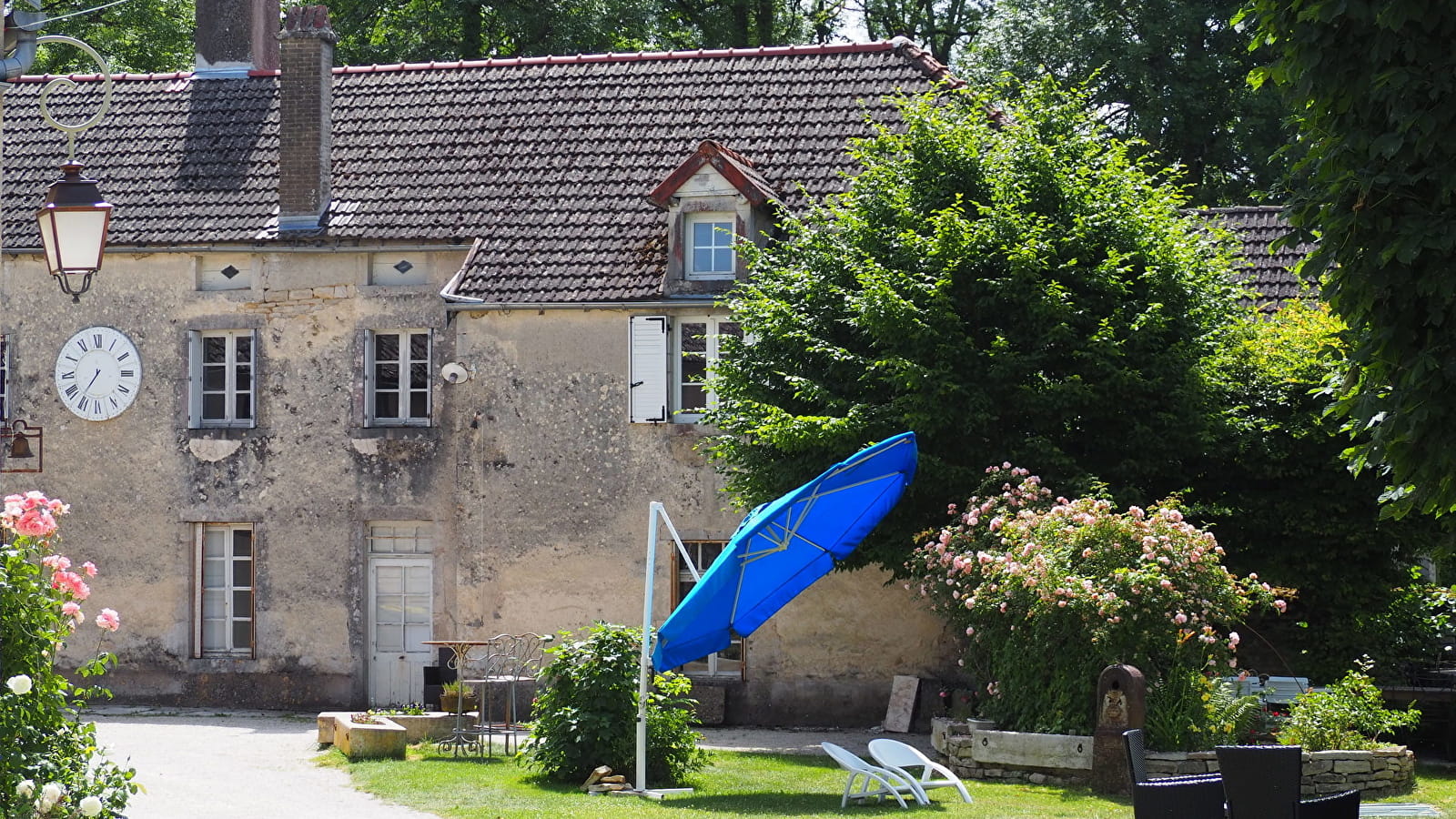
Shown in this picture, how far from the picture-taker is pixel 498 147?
870 inches

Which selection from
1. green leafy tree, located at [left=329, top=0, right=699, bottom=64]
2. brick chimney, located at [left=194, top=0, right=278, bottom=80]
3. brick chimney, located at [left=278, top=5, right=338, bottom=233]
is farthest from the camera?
green leafy tree, located at [left=329, top=0, right=699, bottom=64]

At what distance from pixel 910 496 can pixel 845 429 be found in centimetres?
111

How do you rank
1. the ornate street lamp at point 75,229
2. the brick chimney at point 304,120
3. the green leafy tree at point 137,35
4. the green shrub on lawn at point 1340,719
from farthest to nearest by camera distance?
the green leafy tree at point 137,35 → the brick chimney at point 304,120 → the green shrub on lawn at point 1340,719 → the ornate street lamp at point 75,229

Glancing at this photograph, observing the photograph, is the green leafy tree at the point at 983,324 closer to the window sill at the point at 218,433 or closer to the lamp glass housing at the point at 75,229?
the window sill at the point at 218,433

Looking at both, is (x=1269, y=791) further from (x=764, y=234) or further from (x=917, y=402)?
(x=764, y=234)

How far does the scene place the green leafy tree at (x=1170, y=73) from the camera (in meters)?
27.9

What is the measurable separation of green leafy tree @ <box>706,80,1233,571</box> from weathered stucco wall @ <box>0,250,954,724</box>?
92.1 inches

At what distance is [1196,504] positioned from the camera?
17.2 m

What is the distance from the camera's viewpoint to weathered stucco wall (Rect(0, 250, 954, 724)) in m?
20.2

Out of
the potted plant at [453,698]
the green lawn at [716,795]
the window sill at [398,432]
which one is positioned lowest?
the green lawn at [716,795]

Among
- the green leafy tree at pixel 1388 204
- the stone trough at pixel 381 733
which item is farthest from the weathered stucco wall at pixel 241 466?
the green leafy tree at pixel 1388 204

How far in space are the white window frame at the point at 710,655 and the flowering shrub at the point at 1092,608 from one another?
4.96 m

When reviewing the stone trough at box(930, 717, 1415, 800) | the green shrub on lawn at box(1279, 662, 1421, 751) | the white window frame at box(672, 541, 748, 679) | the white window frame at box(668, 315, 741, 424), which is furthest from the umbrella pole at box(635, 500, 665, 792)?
the white window frame at box(668, 315, 741, 424)

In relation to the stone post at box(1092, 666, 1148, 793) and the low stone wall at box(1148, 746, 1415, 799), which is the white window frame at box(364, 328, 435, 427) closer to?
the stone post at box(1092, 666, 1148, 793)
